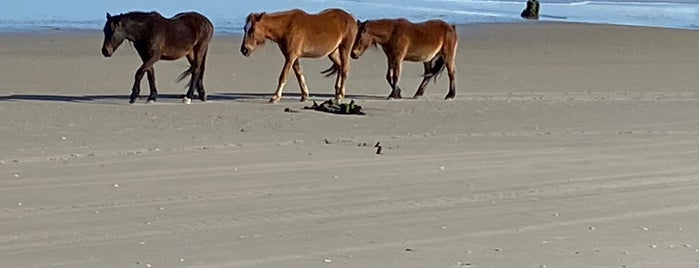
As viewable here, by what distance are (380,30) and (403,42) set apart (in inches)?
11.4

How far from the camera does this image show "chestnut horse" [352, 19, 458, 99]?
51.4ft

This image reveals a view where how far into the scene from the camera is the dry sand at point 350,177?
6910 mm

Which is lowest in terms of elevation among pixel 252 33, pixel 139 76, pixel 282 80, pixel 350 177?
pixel 350 177

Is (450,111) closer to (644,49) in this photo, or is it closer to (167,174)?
(167,174)

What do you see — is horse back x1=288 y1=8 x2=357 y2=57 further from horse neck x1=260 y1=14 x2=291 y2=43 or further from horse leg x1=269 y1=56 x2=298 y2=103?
horse leg x1=269 y1=56 x2=298 y2=103

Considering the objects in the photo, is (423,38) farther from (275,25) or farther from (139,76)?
(139,76)

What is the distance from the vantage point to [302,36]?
49.4 feet

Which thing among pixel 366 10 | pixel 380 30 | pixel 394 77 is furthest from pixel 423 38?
pixel 366 10

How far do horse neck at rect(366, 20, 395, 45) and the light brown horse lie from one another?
228mm

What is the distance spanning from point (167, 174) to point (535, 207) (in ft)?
8.15

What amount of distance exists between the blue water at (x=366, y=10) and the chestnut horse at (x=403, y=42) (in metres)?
12.1

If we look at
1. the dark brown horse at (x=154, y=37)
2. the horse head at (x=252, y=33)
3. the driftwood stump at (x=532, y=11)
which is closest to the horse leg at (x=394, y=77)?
the horse head at (x=252, y=33)

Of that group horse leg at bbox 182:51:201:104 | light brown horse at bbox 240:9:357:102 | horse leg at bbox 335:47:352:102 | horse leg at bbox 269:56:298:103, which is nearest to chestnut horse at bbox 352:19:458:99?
horse leg at bbox 335:47:352:102

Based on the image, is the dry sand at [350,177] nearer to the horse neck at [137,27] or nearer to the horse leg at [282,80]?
the horse leg at [282,80]
